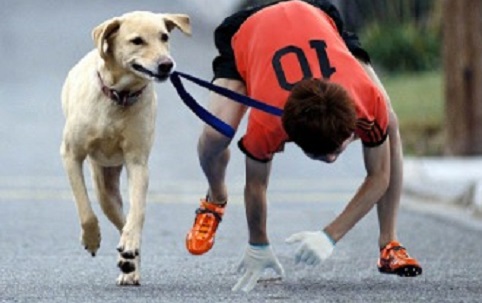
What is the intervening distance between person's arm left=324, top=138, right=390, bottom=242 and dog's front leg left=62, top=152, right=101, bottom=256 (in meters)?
1.43

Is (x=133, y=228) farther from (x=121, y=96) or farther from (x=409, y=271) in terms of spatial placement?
(x=409, y=271)

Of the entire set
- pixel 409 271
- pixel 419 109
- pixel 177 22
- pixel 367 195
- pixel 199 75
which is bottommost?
pixel 199 75

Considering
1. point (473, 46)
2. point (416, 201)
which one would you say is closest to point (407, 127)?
point (473, 46)

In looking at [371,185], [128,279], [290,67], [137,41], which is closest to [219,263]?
[128,279]

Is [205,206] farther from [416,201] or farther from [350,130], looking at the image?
[416,201]

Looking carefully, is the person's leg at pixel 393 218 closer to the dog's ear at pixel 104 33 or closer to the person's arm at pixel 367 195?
the person's arm at pixel 367 195

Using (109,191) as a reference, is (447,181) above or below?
below

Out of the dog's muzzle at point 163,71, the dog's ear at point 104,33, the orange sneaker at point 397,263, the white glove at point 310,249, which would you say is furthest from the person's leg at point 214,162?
the white glove at point 310,249

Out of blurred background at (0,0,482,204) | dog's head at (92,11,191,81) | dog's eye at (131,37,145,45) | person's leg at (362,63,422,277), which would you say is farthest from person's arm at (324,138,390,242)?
blurred background at (0,0,482,204)

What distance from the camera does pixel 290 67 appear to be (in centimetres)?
871

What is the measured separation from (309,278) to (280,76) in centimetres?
155

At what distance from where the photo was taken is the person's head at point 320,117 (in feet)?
26.9

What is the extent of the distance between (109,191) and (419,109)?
13.3 metres

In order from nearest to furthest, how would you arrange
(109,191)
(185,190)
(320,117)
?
(320,117), (109,191), (185,190)
